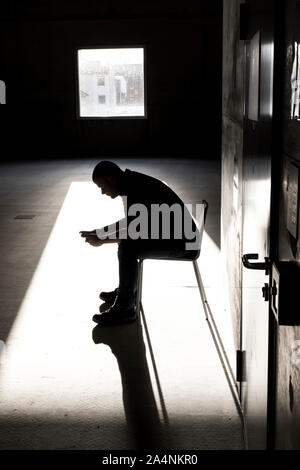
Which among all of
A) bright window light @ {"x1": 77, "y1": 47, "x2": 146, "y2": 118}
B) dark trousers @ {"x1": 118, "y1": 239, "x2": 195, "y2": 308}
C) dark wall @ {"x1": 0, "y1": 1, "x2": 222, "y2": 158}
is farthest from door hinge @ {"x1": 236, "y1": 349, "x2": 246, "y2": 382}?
bright window light @ {"x1": 77, "y1": 47, "x2": 146, "y2": 118}

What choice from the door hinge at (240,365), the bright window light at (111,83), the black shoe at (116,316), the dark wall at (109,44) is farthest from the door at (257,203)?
the bright window light at (111,83)

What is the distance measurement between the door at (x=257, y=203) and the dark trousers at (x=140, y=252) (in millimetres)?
1180

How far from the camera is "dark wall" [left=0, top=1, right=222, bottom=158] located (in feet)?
46.6

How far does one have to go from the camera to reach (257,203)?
2244mm

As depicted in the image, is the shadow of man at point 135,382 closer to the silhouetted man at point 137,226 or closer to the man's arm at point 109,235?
the silhouetted man at point 137,226

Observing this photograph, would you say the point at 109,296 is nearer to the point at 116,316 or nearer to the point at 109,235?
the point at 116,316

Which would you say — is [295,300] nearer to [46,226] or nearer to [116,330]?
[116,330]

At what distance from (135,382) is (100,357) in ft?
1.36

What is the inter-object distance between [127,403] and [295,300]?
188 centimetres

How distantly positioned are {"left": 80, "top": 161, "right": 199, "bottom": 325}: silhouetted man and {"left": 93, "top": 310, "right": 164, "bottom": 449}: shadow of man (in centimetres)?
14

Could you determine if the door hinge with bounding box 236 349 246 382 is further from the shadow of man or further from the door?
the shadow of man

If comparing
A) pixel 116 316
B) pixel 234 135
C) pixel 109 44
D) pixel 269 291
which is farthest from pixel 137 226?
pixel 109 44

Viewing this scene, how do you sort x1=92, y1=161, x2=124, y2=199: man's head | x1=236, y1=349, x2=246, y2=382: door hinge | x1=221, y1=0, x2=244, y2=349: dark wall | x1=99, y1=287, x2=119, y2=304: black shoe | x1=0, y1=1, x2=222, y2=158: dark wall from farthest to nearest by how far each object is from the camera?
1. x1=0, y1=1, x2=222, y2=158: dark wall
2. x1=99, y1=287, x2=119, y2=304: black shoe
3. x1=92, y1=161, x2=124, y2=199: man's head
4. x1=221, y1=0, x2=244, y2=349: dark wall
5. x1=236, y1=349, x2=246, y2=382: door hinge

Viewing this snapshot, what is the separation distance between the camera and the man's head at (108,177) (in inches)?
150
